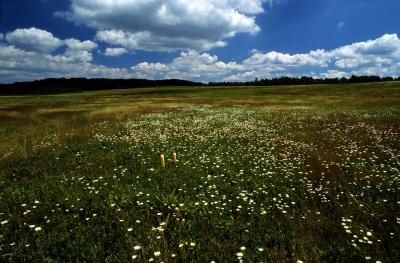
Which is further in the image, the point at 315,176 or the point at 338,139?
the point at 338,139

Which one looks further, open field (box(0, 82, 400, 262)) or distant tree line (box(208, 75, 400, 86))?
distant tree line (box(208, 75, 400, 86))

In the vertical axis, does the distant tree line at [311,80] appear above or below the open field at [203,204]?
above

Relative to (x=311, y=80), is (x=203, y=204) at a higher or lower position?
lower

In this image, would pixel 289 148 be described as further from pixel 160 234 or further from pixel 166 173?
pixel 160 234

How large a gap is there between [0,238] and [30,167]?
754 cm

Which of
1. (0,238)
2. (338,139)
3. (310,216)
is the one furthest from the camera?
(338,139)

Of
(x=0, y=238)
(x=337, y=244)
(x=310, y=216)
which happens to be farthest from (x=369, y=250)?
(x=0, y=238)

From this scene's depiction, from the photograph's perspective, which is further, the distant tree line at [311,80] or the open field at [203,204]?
the distant tree line at [311,80]

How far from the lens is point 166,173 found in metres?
12.4

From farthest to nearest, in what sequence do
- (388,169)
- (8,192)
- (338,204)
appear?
(388,169), (8,192), (338,204)

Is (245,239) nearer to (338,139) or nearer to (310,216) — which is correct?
(310,216)

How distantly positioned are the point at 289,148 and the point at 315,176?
207 inches

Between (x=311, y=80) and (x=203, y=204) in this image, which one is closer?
(x=203, y=204)

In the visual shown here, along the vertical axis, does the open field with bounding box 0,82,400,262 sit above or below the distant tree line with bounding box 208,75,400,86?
below
